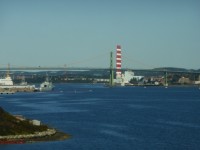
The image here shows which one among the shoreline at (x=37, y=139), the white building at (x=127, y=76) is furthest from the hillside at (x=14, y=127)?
the white building at (x=127, y=76)

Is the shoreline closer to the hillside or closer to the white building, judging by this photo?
the hillside

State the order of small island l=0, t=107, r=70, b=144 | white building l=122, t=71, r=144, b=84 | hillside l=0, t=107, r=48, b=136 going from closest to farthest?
1. small island l=0, t=107, r=70, b=144
2. hillside l=0, t=107, r=48, b=136
3. white building l=122, t=71, r=144, b=84

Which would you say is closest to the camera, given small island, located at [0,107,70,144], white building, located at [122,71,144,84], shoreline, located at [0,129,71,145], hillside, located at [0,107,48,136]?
shoreline, located at [0,129,71,145]

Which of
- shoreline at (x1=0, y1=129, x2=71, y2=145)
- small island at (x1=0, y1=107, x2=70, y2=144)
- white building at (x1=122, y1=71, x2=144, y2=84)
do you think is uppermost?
white building at (x1=122, y1=71, x2=144, y2=84)

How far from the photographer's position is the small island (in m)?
20.7

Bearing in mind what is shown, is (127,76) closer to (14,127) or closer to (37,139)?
(14,127)

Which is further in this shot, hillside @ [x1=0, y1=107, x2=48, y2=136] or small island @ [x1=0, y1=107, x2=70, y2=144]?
hillside @ [x1=0, y1=107, x2=48, y2=136]

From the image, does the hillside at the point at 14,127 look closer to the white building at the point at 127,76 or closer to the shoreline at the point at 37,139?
the shoreline at the point at 37,139

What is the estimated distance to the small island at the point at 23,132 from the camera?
2069 cm

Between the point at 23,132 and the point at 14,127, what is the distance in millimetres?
452

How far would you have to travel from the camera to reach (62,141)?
21.2 m

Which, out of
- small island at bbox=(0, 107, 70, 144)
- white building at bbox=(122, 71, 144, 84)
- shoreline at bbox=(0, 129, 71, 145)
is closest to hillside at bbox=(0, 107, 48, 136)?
small island at bbox=(0, 107, 70, 144)

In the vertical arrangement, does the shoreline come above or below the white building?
below

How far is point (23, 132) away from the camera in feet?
70.8
